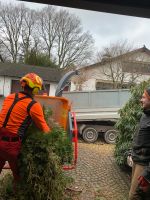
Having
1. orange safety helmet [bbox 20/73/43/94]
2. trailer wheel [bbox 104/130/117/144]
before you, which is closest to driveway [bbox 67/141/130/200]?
orange safety helmet [bbox 20/73/43/94]

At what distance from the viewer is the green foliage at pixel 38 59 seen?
104 feet

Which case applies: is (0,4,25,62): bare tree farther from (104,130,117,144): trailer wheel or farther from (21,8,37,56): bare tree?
(104,130,117,144): trailer wheel

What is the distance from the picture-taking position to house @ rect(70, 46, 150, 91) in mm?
25578

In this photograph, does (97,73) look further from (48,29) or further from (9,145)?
(9,145)

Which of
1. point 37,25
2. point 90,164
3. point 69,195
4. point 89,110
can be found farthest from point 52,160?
point 37,25

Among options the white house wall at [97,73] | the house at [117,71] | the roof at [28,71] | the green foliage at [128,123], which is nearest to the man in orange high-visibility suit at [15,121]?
the green foliage at [128,123]

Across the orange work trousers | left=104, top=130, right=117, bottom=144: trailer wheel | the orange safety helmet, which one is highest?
the orange safety helmet

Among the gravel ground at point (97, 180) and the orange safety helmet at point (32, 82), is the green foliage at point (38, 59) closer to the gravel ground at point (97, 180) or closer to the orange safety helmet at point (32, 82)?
the gravel ground at point (97, 180)

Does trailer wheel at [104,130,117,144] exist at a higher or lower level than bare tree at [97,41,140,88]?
lower

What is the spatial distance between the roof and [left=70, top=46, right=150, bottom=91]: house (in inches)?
82.0

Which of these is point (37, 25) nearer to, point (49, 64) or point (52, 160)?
point (49, 64)

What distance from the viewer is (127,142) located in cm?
675

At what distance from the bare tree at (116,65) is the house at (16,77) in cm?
391

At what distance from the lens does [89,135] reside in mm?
11844
